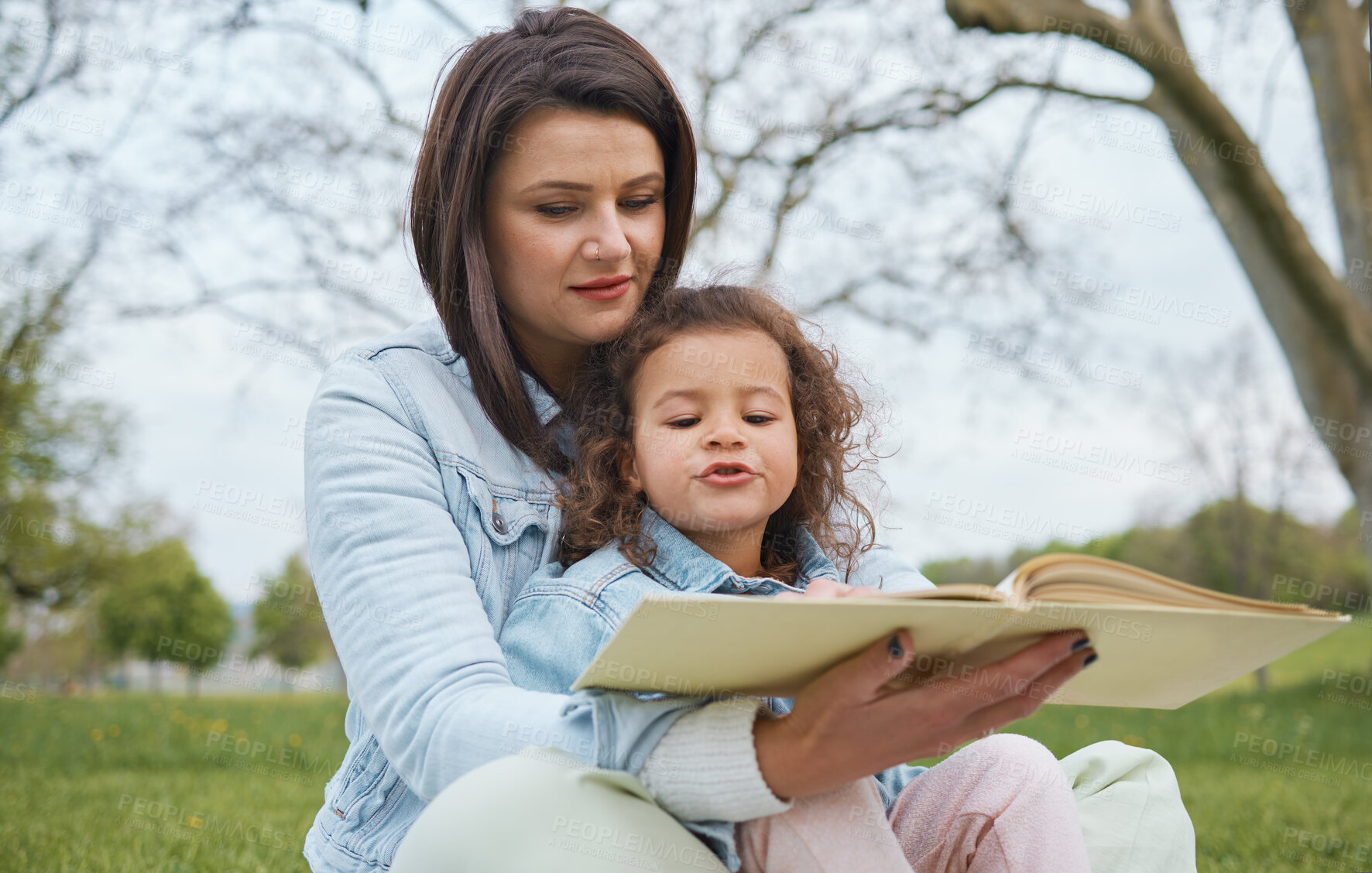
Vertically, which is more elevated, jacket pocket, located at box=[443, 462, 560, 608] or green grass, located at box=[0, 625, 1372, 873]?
jacket pocket, located at box=[443, 462, 560, 608]

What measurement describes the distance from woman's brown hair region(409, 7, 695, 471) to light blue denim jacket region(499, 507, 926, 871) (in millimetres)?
321

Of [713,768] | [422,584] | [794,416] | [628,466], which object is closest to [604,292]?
[628,466]

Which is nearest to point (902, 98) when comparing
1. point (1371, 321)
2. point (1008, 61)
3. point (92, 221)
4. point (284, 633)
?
point (1008, 61)

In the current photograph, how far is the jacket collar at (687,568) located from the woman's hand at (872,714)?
0.52 m

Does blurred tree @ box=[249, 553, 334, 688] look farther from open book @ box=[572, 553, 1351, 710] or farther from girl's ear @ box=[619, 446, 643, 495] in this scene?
open book @ box=[572, 553, 1351, 710]

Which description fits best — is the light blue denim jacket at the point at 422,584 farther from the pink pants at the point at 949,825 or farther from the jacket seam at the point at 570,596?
the pink pants at the point at 949,825

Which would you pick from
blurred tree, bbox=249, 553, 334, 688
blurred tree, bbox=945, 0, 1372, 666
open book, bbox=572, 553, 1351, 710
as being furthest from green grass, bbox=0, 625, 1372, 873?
blurred tree, bbox=249, 553, 334, 688

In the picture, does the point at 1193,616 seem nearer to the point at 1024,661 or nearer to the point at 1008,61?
the point at 1024,661

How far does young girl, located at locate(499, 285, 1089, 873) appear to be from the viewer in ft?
4.70

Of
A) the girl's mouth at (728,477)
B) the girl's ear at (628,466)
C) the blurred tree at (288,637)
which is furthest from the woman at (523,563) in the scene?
the blurred tree at (288,637)

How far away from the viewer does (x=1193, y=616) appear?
1.21 meters

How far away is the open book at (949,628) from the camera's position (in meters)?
1.08

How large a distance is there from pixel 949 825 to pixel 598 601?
66 centimetres

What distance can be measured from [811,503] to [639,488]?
43cm
